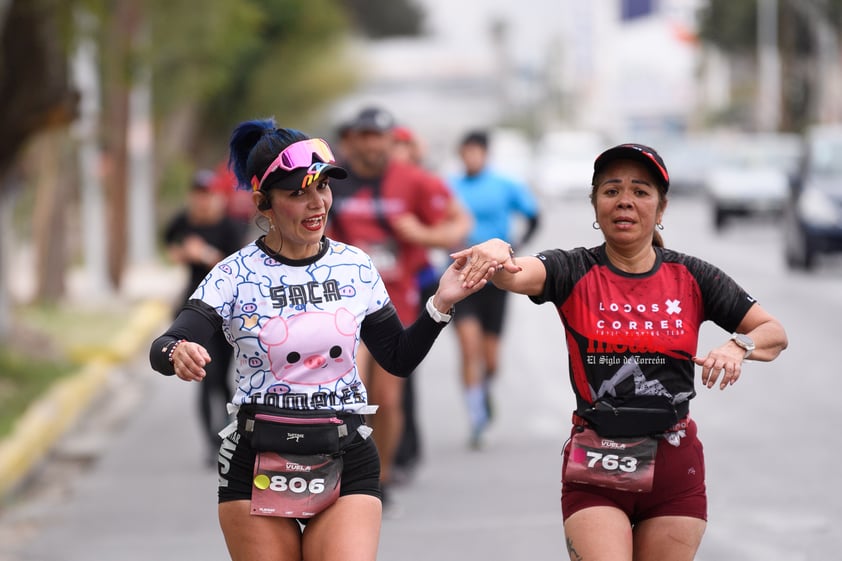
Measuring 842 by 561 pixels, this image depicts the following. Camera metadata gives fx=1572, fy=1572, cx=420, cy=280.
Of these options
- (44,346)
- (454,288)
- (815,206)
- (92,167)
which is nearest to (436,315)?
(454,288)

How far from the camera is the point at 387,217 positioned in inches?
336

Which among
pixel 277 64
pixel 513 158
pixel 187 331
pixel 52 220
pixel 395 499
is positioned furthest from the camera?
pixel 513 158

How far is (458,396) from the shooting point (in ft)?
44.4

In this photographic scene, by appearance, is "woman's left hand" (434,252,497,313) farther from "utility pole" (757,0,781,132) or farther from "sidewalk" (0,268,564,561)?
"utility pole" (757,0,781,132)

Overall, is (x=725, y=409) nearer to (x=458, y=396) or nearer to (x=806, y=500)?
(x=458, y=396)

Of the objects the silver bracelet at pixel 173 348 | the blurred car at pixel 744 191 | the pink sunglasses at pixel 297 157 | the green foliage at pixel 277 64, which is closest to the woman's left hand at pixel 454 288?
the pink sunglasses at pixel 297 157

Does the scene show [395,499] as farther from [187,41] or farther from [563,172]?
[563,172]

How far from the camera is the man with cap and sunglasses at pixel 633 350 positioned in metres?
4.65

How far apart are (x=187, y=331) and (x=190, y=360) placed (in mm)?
187

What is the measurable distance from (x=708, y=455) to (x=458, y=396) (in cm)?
383

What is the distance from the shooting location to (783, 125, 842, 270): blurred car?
2128cm

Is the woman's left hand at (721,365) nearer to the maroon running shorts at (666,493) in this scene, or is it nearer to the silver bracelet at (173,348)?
the maroon running shorts at (666,493)

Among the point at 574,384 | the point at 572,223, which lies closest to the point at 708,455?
the point at 574,384

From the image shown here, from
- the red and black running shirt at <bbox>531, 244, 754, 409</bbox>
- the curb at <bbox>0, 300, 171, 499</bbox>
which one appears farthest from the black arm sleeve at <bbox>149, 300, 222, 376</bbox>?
the curb at <bbox>0, 300, 171, 499</bbox>
